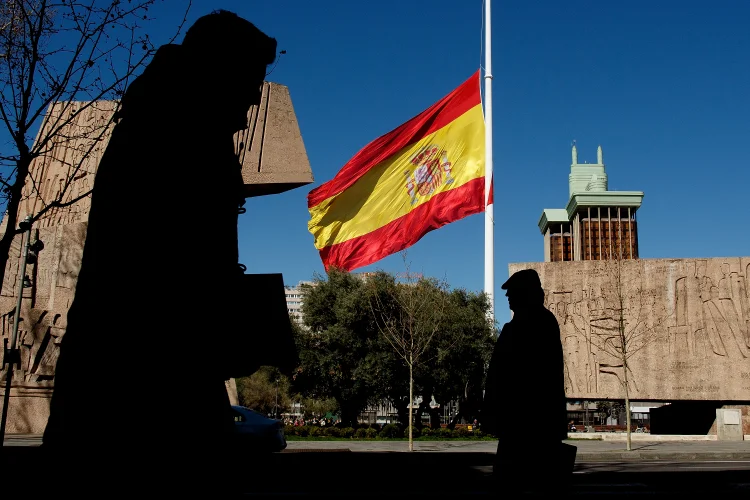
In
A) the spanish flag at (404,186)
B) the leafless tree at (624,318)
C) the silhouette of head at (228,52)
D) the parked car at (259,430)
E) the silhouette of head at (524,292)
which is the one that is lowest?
the parked car at (259,430)

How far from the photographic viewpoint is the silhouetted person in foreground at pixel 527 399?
3.68 m

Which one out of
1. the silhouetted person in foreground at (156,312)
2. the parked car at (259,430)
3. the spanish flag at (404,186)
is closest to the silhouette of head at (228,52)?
the silhouetted person in foreground at (156,312)

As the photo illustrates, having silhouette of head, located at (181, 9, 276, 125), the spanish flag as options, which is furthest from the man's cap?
the spanish flag

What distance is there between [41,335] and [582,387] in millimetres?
19384

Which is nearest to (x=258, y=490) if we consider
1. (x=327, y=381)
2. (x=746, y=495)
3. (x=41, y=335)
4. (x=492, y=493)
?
(x=492, y=493)

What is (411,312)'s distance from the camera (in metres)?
27.6

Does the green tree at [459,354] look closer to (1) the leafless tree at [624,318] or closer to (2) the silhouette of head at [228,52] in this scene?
(1) the leafless tree at [624,318]

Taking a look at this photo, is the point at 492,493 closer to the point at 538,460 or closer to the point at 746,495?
the point at 538,460

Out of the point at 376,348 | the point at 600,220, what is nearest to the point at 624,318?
the point at 376,348

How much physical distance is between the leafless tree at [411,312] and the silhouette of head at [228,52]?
1025 inches

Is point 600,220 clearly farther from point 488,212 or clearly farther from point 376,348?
point 488,212

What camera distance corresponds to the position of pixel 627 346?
1040 inches

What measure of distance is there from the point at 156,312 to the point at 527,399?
2.88 metres

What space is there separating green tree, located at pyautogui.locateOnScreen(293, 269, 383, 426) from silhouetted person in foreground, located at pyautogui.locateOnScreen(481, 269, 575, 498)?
30.9 meters
